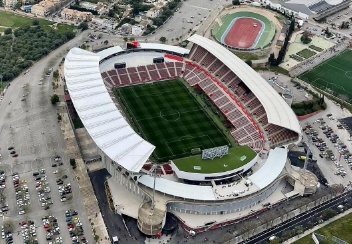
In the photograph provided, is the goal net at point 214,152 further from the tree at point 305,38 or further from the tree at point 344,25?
the tree at point 344,25

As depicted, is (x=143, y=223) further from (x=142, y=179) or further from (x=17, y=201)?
(x=17, y=201)

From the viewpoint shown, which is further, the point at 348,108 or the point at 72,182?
the point at 348,108

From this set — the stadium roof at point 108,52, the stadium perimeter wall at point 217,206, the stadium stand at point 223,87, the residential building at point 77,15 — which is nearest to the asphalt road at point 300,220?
the stadium perimeter wall at point 217,206

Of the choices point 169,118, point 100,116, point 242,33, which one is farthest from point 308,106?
point 100,116

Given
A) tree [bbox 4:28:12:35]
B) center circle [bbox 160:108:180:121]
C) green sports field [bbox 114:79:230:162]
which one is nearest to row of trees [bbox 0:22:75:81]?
tree [bbox 4:28:12:35]

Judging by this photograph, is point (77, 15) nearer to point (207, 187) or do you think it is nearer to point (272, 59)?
point (272, 59)

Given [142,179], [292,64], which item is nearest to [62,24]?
[292,64]
